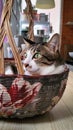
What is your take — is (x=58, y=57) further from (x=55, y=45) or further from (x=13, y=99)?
(x=13, y=99)

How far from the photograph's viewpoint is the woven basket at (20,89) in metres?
A: 0.56

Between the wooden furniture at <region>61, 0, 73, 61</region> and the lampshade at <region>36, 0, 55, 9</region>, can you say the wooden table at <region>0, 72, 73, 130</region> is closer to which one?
the lampshade at <region>36, 0, 55, 9</region>

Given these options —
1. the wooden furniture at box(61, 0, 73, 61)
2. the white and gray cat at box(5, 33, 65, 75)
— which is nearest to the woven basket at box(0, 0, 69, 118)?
the white and gray cat at box(5, 33, 65, 75)

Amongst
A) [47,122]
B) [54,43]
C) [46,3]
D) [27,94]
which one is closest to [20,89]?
[27,94]

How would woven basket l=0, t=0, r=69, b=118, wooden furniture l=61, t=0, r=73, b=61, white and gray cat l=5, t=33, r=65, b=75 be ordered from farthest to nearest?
wooden furniture l=61, t=0, r=73, b=61 < white and gray cat l=5, t=33, r=65, b=75 < woven basket l=0, t=0, r=69, b=118

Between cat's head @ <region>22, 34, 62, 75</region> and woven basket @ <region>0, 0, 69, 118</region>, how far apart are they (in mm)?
125

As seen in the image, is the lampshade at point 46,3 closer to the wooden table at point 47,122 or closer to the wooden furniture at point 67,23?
the wooden furniture at point 67,23

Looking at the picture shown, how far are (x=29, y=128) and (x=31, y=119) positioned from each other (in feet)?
0.20

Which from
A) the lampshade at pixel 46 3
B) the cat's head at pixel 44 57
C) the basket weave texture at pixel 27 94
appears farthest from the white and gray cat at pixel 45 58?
the lampshade at pixel 46 3

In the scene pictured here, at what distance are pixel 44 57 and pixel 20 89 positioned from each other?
21 cm

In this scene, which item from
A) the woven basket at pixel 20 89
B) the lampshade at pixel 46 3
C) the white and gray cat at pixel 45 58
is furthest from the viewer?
the lampshade at pixel 46 3

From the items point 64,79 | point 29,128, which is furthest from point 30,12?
point 29,128

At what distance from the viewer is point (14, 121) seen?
62 cm

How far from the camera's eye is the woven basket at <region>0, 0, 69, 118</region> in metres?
0.56
